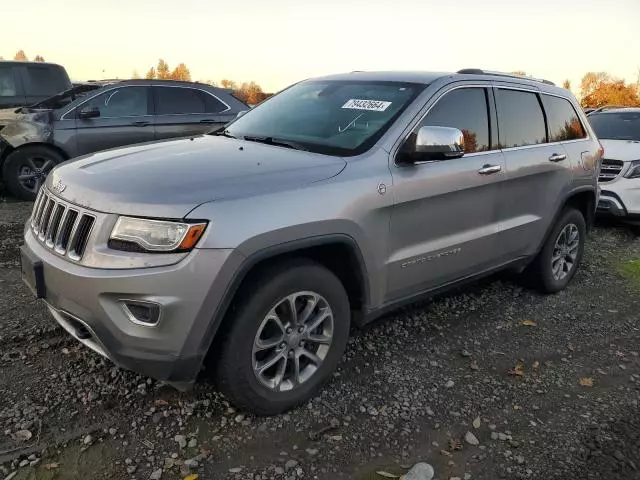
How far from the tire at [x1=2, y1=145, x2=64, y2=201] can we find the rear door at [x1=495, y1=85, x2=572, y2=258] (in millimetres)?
6061

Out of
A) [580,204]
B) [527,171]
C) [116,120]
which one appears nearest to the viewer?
[527,171]

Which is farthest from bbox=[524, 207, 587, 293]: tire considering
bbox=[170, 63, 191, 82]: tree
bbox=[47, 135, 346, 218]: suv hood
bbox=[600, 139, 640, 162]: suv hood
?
bbox=[170, 63, 191, 82]: tree

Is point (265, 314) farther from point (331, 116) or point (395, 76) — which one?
point (395, 76)

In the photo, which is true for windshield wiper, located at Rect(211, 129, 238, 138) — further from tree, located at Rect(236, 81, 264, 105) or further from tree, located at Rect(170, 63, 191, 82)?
tree, located at Rect(170, 63, 191, 82)

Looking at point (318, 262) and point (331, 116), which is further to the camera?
point (331, 116)

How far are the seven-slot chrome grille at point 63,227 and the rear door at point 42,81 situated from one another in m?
8.30

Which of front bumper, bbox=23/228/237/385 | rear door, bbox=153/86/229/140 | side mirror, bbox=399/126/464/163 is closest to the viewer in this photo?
front bumper, bbox=23/228/237/385

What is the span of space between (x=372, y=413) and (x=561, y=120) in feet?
10.4

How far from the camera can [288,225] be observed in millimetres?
2732

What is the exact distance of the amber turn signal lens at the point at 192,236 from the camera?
97.5 inches

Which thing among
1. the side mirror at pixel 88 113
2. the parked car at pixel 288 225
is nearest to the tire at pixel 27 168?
the side mirror at pixel 88 113

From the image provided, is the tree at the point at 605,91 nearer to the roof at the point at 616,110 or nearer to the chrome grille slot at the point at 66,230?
the roof at the point at 616,110

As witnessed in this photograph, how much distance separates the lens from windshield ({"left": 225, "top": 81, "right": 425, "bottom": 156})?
339 centimetres

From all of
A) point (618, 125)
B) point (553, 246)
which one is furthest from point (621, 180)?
point (553, 246)
